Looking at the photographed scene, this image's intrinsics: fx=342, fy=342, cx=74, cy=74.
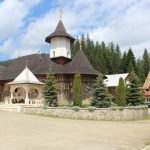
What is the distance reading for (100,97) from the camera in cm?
3291

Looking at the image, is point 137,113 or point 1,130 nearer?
point 1,130

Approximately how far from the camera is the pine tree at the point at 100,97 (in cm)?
3234

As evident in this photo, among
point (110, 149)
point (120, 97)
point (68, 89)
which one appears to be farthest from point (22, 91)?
point (110, 149)

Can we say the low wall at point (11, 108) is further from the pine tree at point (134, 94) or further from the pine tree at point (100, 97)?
the pine tree at point (134, 94)

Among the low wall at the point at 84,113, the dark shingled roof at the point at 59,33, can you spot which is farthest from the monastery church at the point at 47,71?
the low wall at the point at 84,113

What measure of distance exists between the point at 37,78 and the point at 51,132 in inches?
851

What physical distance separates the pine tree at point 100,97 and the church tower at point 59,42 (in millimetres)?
11496

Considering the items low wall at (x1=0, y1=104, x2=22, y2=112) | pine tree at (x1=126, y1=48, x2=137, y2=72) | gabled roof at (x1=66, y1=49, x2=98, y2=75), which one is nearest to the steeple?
gabled roof at (x1=66, y1=49, x2=98, y2=75)

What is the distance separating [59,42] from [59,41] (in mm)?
130

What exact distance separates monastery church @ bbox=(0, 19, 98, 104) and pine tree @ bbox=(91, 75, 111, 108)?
6619 millimetres

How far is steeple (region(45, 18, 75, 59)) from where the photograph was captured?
4412cm

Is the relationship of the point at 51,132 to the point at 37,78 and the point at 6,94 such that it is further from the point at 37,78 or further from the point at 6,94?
the point at 6,94

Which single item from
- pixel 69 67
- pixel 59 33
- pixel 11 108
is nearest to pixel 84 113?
pixel 11 108

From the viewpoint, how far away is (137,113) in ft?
Result: 111
